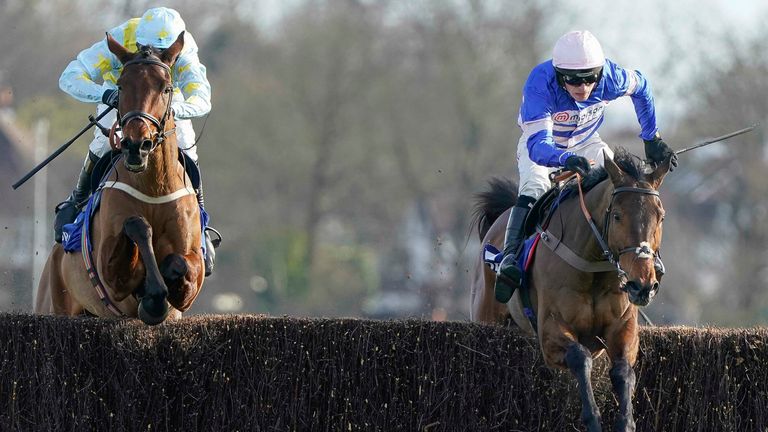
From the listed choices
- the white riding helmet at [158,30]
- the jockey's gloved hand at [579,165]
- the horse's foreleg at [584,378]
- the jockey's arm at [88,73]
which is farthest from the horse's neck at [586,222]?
the jockey's arm at [88,73]

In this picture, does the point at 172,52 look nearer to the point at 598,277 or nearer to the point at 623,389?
the point at 598,277

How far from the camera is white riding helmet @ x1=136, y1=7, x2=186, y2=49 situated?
7.71m

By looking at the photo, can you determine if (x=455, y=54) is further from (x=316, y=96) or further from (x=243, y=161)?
(x=243, y=161)

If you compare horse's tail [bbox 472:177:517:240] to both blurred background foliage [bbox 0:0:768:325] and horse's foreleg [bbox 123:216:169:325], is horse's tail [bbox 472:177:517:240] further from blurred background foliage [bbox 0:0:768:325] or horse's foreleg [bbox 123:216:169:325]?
blurred background foliage [bbox 0:0:768:325]

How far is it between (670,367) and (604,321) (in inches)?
19.6

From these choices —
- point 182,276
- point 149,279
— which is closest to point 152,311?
point 149,279

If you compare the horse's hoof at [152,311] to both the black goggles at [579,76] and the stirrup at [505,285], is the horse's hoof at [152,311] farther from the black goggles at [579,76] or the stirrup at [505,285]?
the black goggles at [579,76]

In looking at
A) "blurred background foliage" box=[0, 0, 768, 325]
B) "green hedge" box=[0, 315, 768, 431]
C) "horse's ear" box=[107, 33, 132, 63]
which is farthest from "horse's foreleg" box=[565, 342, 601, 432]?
"blurred background foliage" box=[0, 0, 768, 325]

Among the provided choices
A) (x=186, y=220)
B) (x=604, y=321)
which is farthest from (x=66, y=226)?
(x=604, y=321)

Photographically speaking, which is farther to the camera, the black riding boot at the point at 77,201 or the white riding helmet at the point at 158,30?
the black riding boot at the point at 77,201

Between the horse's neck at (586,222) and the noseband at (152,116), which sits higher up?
the noseband at (152,116)

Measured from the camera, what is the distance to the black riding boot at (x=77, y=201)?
26.9 ft

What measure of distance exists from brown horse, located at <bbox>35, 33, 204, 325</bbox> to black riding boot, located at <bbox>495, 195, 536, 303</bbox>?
1.64 meters

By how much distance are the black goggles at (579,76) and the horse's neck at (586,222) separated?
65 centimetres
